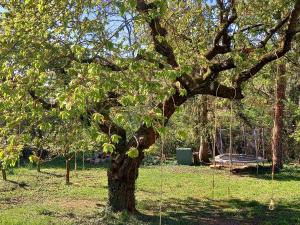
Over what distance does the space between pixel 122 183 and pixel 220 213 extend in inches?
102

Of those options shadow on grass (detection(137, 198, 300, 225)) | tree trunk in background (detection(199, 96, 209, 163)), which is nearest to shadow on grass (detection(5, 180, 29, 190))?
shadow on grass (detection(137, 198, 300, 225))

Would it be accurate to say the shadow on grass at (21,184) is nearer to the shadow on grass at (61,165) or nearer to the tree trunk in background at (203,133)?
the shadow on grass at (61,165)

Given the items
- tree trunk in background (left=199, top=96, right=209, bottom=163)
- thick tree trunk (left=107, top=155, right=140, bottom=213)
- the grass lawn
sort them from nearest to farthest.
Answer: thick tree trunk (left=107, top=155, right=140, bottom=213), the grass lawn, tree trunk in background (left=199, top=96, right=209, bottom=163)

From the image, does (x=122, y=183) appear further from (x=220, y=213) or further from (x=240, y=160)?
(x=240, y=160)

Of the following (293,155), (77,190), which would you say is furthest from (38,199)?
(293,155)

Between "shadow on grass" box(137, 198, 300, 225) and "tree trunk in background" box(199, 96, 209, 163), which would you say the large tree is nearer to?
"shadow on grass" box(137, 198, 300, 225)

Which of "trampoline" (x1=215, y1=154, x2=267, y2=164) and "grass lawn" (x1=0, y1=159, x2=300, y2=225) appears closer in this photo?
"grass lawn" (x1=0, y1=159, x2=300, y2=225)

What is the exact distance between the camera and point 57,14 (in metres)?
6.22

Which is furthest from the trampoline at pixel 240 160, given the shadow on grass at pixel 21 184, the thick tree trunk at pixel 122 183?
the thick tree trunk at pixel 122 183

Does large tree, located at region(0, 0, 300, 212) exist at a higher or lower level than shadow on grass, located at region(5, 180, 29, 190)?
higher

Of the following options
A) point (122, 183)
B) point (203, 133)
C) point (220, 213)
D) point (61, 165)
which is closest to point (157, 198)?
point (220, 213)

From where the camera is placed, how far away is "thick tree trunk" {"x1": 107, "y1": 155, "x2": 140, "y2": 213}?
945 cm

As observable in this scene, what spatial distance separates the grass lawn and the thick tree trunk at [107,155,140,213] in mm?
312

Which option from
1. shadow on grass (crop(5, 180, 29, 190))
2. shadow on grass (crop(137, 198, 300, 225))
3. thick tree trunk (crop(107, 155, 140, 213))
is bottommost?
shadow on grass (crop(137, 198, 300, 225))
